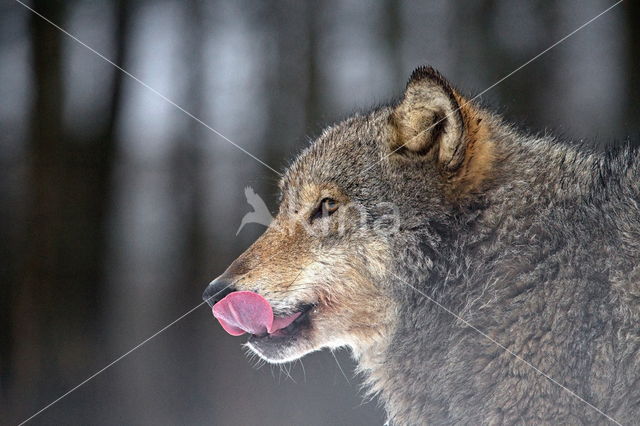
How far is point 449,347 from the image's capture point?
1.70m

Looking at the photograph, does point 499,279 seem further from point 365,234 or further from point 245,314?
point 245,314

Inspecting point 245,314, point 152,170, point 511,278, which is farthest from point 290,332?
point 152,170

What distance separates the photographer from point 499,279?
1.62m

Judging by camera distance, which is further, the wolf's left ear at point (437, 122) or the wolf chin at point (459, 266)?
the wolf's left ear at point (437, 122)

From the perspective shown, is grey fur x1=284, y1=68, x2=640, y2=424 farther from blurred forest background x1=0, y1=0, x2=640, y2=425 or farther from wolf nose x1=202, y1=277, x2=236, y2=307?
blurred forest background x1=0, y1=0, x2=640, y2=425

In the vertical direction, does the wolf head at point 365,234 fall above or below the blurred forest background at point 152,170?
below

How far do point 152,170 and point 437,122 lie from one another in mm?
2512

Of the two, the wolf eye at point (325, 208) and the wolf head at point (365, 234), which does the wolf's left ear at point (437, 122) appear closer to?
the wolf head at point (365, 234)

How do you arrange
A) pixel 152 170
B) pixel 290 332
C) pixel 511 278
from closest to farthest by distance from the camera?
pixel 511 278 < pixel 290 332 < pixel 152 170

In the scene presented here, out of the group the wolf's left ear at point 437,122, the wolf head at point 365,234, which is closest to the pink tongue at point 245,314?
the wolf head at point 365,234

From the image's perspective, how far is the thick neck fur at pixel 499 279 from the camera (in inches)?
58.6

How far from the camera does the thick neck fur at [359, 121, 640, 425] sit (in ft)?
4.88

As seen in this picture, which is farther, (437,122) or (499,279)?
(437,122)

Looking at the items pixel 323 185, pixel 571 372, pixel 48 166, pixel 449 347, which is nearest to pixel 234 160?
pixel 48 166
